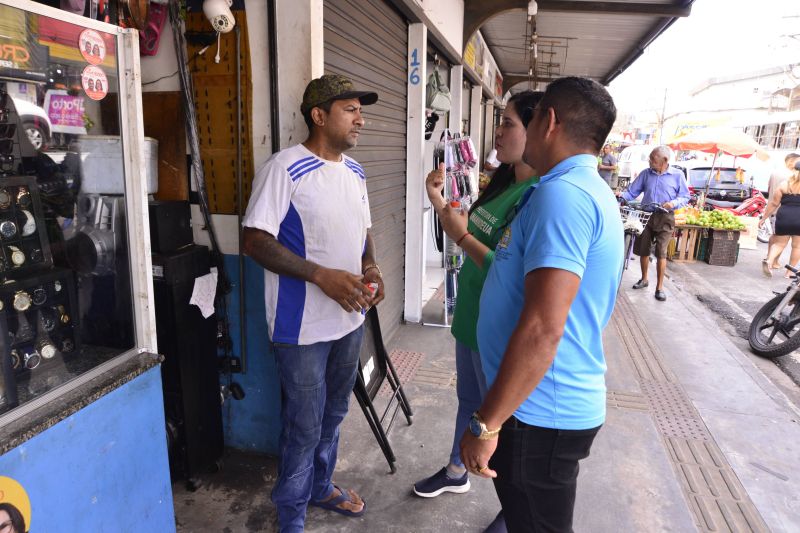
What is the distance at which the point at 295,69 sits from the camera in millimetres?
2469

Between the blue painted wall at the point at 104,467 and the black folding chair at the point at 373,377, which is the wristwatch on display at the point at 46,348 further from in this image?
the black folding chair at the point at 373,377

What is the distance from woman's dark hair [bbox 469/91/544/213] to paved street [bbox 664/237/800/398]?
3.56m

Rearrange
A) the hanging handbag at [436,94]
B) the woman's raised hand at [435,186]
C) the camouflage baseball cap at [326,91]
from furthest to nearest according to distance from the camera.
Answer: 1. the hanging handbag at [436,94]
2. the woman's raised hand at [435,186]
3. the camouflage baseball cap at [326,91]

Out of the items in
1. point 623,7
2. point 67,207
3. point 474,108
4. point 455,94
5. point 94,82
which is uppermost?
point 623,7

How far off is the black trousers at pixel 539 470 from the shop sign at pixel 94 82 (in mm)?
1658

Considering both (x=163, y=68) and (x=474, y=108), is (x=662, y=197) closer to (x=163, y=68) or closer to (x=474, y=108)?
(x=474, y=108)

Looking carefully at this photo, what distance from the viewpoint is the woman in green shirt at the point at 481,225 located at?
2.21 metres

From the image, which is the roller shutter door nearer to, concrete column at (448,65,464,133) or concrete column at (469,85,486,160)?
concrete column at (448,65,464,133)

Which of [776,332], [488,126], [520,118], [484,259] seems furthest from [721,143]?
[484,259]

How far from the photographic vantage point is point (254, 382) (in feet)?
9.30

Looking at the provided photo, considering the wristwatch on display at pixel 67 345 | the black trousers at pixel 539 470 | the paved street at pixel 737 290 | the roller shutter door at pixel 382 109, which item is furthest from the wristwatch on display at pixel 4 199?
the paved street at pixel 737 290

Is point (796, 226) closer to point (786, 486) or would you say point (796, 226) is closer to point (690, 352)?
point (690, 352)

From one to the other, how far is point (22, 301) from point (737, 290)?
8326 millimetres

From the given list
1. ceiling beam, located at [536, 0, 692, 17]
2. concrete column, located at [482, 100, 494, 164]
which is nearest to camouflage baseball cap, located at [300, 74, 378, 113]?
ceiling beam, located at [536, 0, 692, 17]
